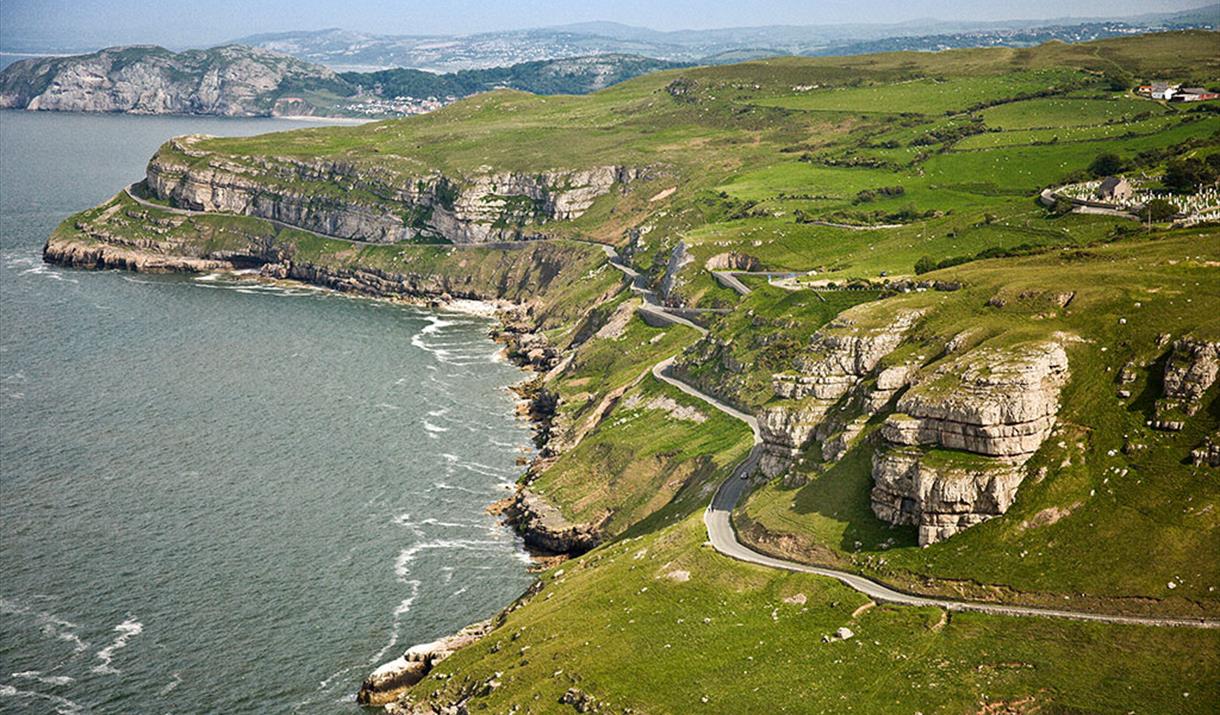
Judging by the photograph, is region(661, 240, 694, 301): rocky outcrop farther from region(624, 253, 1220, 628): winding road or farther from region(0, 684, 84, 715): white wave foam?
region(0, 684, 84, 715): white wave foam

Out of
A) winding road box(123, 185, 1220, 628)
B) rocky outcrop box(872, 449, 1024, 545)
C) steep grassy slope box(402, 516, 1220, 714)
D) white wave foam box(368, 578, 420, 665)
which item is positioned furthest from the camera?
white wave foam box(368, 578, 420, 665)

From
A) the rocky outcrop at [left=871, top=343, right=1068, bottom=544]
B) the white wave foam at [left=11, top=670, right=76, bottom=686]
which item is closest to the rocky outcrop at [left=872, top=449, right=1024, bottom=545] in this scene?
the rocky outcrop at [left=871, top=343, right=1068, bottom=544]

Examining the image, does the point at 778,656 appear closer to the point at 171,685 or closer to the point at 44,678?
the point at 171,685

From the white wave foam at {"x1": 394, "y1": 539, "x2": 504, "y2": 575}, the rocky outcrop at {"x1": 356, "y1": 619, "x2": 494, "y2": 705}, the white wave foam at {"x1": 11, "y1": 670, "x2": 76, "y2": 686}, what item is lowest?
the white wave foam at {"x1": 394, "y1": 539, "x2": 504, "y2": 575}

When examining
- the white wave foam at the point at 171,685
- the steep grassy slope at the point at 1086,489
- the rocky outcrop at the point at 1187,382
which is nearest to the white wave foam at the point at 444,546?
the white wave foam at the point at 171,685

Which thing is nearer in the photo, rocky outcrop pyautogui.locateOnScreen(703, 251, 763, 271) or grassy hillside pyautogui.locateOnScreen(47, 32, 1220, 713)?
grassy hillside pyautogui.locateOnScreen(47, 32, 1220, 713)

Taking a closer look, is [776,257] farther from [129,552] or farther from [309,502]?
[129,552]

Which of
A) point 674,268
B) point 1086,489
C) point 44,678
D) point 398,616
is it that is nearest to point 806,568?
point 1086,489
